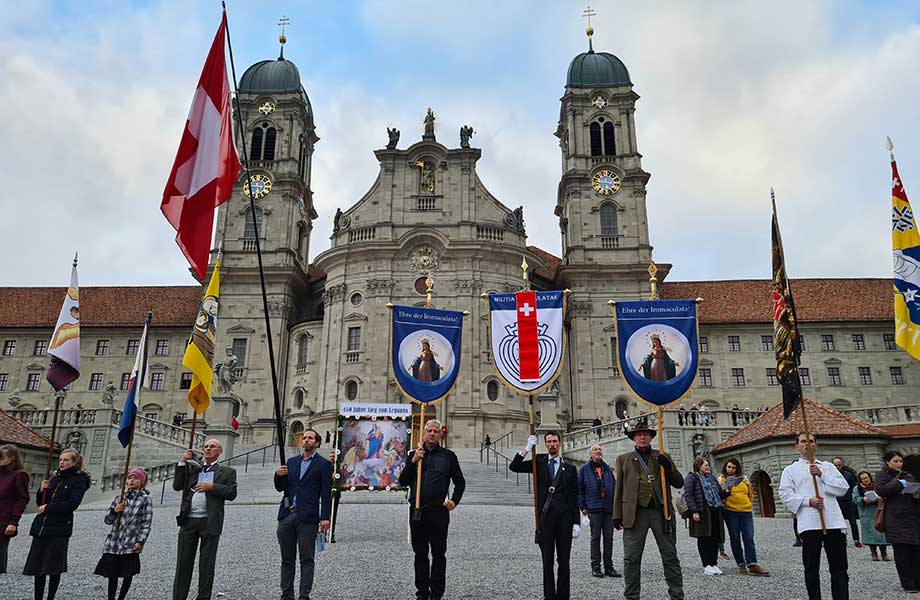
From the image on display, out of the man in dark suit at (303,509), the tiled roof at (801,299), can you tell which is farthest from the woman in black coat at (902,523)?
the tiled roof at (801,299)

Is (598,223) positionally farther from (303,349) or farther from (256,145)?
(256,145)

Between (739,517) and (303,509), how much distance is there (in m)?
Result: 7.08

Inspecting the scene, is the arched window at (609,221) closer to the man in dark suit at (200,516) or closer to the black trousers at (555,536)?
the black trousers at (555,536)

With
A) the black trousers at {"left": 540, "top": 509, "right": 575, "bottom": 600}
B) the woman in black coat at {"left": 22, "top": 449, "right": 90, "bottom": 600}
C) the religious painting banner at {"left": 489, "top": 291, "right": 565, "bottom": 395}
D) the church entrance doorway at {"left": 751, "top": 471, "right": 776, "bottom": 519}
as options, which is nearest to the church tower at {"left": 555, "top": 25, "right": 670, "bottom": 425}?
the church entrance doorway at {"left": 751, "top": 471, "right": 776, "bottom": 519}

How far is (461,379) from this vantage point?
42719 millimetres

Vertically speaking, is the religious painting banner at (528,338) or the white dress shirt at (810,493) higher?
the religious painting banner at (528,338)

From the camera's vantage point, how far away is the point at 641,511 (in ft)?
29.4

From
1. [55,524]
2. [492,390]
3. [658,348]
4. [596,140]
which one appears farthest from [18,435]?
[596,140]

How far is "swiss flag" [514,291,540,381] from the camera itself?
13930 millimetres

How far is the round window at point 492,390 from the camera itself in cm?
4281

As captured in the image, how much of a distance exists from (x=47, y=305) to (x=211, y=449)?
50.7 meters

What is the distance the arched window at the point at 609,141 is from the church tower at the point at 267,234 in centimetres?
2178

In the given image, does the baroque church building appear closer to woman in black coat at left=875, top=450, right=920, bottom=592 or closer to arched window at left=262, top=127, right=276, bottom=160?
arched window at left=262, top=127, right=276, bottom=160

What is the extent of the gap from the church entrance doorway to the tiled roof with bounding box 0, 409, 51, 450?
24882 mm
